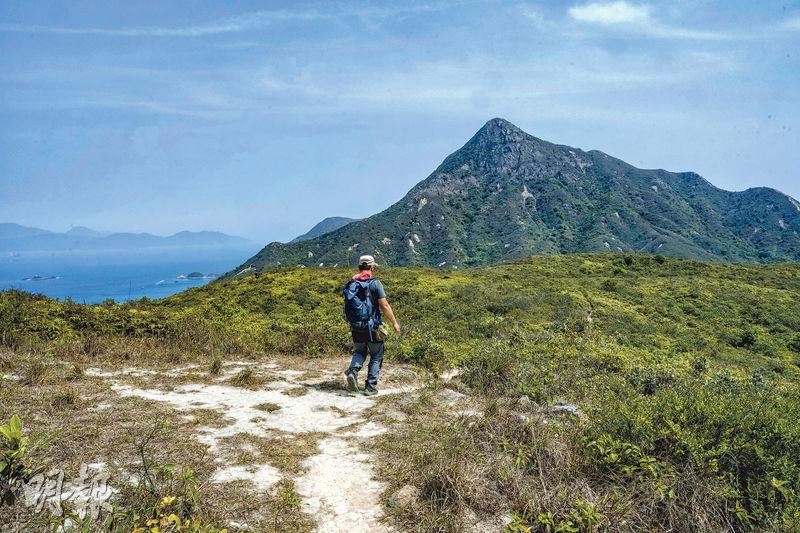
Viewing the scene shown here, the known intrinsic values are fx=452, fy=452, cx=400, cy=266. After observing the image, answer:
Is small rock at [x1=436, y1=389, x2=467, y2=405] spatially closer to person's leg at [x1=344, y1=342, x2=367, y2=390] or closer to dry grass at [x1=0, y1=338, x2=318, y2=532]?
person's leg at [x1=344, y1=342, x2=367, y2=390]

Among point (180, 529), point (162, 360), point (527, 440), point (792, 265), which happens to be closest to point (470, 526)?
point (527, 440)

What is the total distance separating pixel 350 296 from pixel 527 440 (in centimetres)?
412

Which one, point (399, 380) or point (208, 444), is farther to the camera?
point (399, 380)

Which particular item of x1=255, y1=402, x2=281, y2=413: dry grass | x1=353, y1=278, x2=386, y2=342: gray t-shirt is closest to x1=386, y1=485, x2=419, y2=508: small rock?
x1=255, y1=402, x2=281, y2=413: dry grass

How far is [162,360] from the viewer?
1052 centimetres

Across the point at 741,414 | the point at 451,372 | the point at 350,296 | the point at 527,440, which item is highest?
the point at 350,296

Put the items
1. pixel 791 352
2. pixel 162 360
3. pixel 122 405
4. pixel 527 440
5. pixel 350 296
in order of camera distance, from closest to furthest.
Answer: pixel 527 440, pixel 122 405, pixel 350 296, pixel 162 360, pixel 791 352

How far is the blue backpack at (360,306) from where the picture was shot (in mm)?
8523

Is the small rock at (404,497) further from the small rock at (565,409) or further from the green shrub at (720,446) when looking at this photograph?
the small rock at (565,409)

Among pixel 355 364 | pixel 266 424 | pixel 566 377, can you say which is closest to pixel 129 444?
pixel 266 424

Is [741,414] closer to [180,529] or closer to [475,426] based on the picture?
[475,426]

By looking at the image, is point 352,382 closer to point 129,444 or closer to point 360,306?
point 360,306

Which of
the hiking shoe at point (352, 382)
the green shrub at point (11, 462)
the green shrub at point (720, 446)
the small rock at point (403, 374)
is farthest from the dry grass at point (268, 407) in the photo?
the green shrub at point (720, 446)

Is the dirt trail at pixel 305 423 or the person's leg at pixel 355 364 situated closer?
the dirt trail at pixel 305 423
